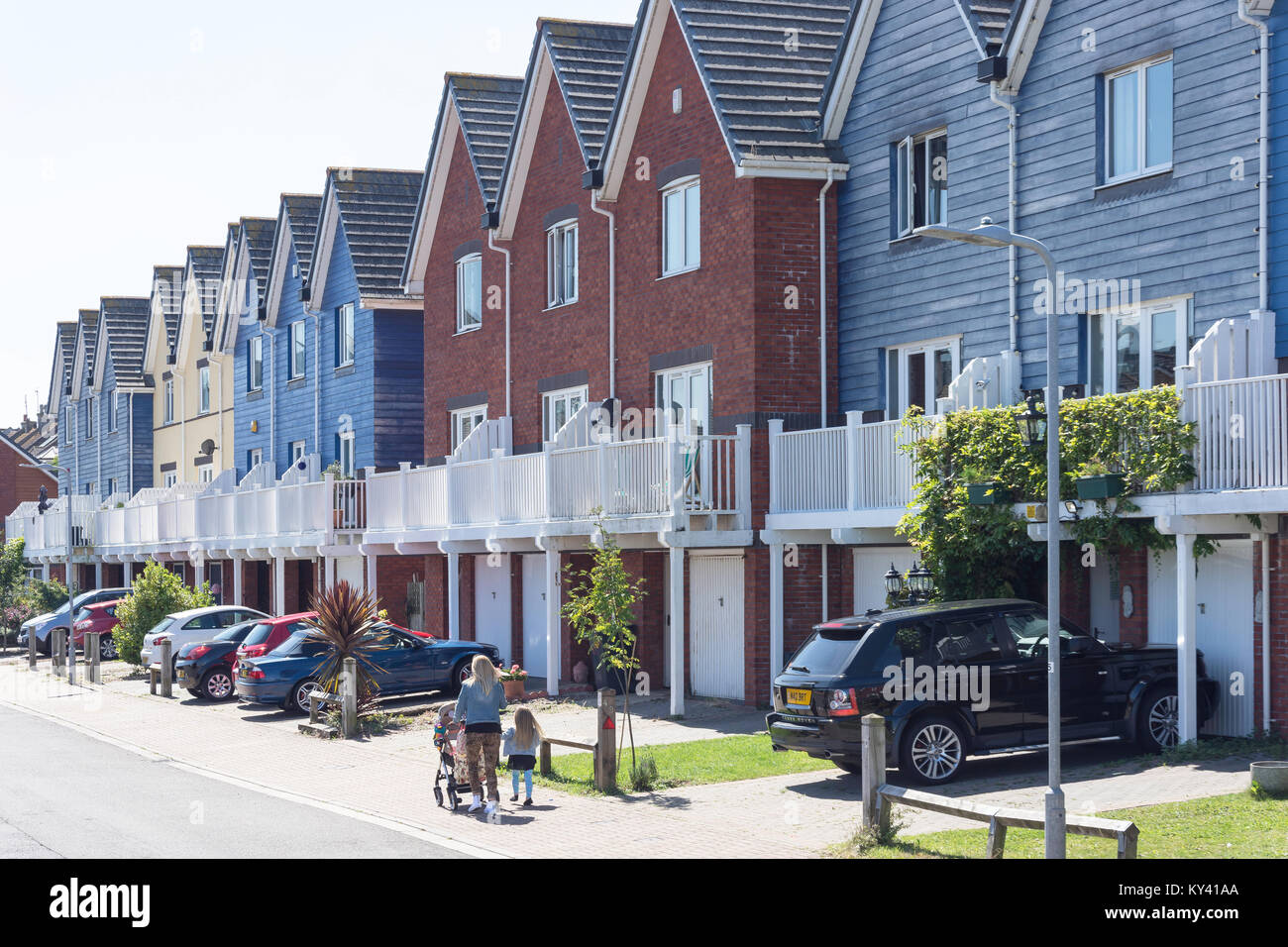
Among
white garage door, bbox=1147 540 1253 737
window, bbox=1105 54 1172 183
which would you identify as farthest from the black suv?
window, bbox=1105 54 1172 183

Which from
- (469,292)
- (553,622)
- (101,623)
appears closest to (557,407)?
(469,292)

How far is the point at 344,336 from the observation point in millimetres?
40656

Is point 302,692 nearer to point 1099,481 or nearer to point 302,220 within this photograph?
point 1099,481

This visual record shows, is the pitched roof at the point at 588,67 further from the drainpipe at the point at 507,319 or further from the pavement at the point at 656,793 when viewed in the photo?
the pavement at the point at 656,793

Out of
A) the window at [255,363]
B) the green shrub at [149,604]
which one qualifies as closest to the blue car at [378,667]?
the green shrub at [149,604]

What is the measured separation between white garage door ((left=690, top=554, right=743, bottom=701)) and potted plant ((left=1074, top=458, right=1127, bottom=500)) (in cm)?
826

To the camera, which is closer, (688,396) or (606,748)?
(606,748)

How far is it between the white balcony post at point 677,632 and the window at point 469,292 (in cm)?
1164

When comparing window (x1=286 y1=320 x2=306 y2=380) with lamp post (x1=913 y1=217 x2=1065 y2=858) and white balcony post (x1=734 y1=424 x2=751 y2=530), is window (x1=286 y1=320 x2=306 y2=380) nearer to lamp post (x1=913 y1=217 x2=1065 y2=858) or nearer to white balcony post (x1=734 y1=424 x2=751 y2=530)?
white balcony post (x1=734 y1=424 x2=751 y2=530)

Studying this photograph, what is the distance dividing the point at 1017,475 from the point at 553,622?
32.7ft

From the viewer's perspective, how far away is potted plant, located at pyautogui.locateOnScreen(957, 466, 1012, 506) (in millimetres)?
19000

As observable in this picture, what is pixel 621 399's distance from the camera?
1117 inches

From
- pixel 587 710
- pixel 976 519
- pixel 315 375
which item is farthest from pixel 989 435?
pixel 315 375

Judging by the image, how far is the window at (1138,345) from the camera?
1916cm
